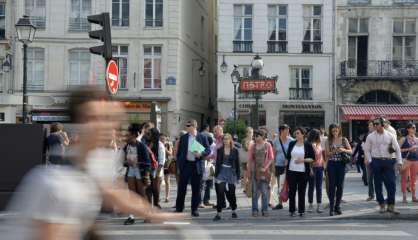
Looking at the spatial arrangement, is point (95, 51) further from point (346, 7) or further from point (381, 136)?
point (346, 7)

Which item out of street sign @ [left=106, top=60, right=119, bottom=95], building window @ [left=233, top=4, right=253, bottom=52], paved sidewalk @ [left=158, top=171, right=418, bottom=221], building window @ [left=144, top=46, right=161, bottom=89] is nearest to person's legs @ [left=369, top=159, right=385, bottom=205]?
paved sidewalk @ [left=158, top=171, right=418, bottom=221]

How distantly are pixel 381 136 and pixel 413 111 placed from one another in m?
24.8

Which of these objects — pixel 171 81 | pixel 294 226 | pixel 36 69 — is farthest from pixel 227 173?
pixel 36 69

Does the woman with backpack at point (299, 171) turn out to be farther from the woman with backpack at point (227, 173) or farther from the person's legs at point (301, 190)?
the woman with backpack at point (227, 173)

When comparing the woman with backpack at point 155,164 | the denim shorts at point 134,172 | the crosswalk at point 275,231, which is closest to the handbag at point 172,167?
the woman with backpack at point 155,164

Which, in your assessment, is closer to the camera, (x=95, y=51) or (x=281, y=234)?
(x=281, y=234)

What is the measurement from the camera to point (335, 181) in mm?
12844

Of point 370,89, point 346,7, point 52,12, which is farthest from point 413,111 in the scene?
point 52,12

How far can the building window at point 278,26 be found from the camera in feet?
126

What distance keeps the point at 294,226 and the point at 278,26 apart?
28.0 m

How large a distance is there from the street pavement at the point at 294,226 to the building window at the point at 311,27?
967 inches

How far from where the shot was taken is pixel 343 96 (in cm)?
3762

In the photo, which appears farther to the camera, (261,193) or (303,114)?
(303,114)

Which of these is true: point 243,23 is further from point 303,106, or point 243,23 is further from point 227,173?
point 227,173
